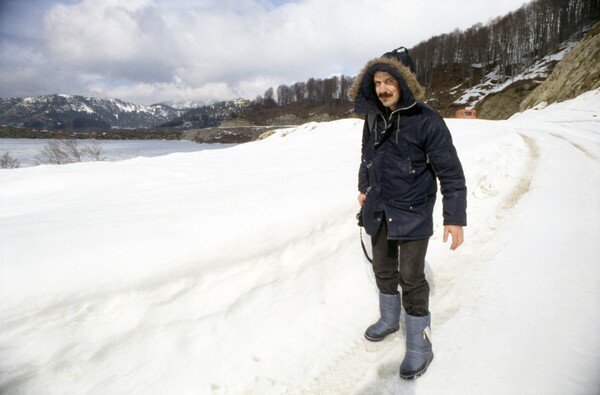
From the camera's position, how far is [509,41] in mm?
61156

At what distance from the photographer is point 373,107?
227 cm

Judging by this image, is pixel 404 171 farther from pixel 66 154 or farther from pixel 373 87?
pixel 66 154

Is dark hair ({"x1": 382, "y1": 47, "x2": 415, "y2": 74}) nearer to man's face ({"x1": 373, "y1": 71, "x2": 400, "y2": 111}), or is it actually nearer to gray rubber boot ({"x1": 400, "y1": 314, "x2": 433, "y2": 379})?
man's face ({"x1": 373, "y1": 71, "x2": 400, "y2": 111})

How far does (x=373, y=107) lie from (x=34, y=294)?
8.90 feet

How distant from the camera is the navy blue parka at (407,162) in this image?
6.59 feet

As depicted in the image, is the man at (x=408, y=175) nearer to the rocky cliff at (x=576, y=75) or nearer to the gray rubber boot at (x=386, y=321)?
the gray rubber boot at (x=386, y=321)

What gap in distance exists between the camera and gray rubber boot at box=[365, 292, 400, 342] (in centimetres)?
250

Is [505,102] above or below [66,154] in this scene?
above

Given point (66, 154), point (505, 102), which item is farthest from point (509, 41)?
point (66, 154)

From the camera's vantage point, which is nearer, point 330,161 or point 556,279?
point 556,279

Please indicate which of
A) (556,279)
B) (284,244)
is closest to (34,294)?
(284,244)

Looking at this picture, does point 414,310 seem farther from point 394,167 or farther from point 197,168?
point 197,168

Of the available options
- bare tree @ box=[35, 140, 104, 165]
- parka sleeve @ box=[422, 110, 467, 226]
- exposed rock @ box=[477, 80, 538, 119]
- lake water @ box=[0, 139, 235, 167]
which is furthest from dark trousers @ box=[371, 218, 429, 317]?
exposed rock @ box=[477, 80, 538, 119]

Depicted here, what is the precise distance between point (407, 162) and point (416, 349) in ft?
4.56
